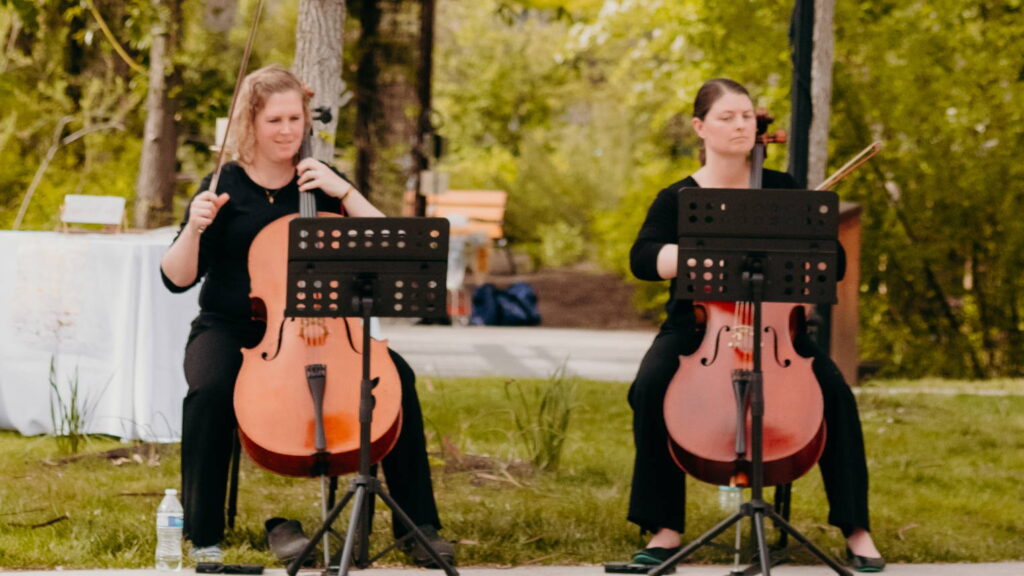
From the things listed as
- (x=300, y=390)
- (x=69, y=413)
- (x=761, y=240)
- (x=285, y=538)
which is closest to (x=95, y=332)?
(x=69, y=413)

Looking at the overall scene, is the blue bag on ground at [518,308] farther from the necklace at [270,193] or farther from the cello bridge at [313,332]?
the cello bridge at [313,332]

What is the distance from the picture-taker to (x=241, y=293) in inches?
182

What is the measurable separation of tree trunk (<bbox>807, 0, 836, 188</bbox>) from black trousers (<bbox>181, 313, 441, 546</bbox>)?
3.57 meters

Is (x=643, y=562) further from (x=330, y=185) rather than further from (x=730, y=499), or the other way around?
(x=330, y=185)

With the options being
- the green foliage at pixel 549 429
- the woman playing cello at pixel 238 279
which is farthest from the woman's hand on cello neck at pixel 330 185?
the green foliage at pixel 549 429

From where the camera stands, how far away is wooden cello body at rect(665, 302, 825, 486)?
13.7 feet

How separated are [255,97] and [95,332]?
6.88 feet

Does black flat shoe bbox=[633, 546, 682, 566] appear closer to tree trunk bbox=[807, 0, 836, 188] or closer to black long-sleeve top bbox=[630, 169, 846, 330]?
black long-sleeve top bbox=[630, 169, 846, 330]

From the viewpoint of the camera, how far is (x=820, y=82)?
7.71 meters

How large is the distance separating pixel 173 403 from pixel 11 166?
19.6ft

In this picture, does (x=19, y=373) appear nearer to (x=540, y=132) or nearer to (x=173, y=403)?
(x=173, y=403)

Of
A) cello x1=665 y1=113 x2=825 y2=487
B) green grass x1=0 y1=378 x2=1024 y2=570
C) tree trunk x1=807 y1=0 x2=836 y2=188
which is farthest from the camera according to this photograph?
tree trunk x1=807 y1=0 x2=836 y2=188

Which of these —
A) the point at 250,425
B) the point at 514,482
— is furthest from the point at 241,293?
the point at 514,482

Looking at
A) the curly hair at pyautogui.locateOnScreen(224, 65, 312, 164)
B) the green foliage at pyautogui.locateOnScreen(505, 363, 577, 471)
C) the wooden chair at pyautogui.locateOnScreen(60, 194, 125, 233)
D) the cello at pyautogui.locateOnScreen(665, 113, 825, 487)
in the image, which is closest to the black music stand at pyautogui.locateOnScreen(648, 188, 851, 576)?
the cello at pyautogui.locateOnScreen(665, 113, 825, 487)
